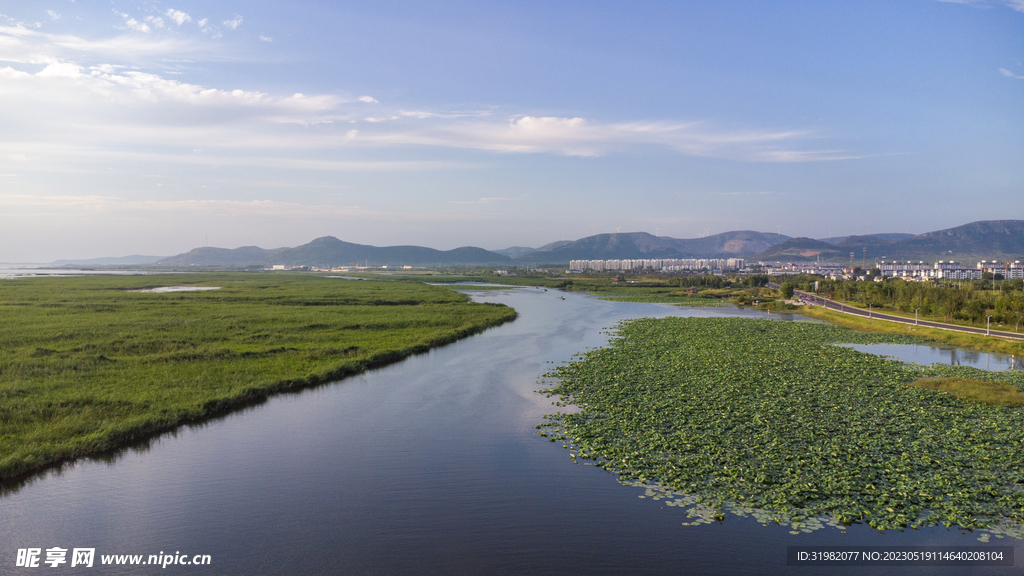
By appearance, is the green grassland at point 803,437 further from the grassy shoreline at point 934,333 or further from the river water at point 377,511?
the grassy shoreline at point 934,333

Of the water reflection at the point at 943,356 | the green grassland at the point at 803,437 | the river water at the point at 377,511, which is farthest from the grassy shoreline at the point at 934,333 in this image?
the river water at the point at 377,511

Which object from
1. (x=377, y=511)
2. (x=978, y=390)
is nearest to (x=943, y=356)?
(x=978, y=390)

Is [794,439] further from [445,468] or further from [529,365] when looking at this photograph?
[529,365]

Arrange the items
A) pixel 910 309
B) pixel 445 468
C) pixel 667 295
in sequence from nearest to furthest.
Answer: pixel 445 468, pixel 910 309, pixel 667 295

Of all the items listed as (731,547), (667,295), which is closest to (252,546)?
(731,547)

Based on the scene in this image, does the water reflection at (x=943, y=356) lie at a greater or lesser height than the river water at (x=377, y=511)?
greater

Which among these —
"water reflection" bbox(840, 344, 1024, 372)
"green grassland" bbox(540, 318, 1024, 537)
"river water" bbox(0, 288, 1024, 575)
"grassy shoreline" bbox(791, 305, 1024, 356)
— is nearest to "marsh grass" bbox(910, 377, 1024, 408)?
"green grassland" bbox(540, 318, 1024, 537)

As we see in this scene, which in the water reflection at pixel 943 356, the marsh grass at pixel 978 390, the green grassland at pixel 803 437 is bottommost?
the water reflection at pixel 943 356
